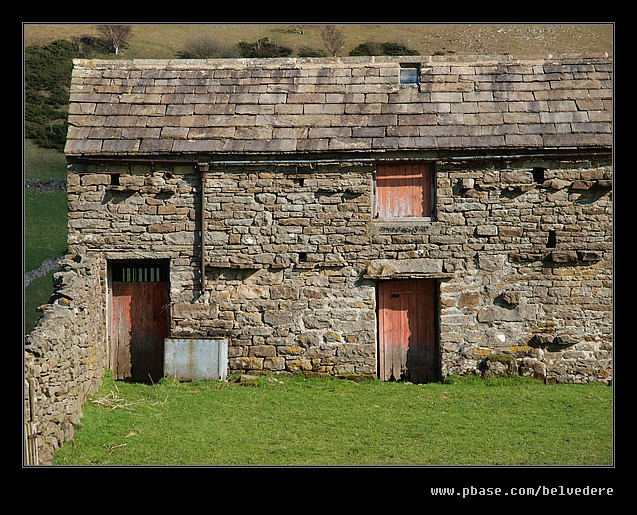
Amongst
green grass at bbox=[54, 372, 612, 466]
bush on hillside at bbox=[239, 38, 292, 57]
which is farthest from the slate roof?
bush on hillside at bbox=[239, 38, 292, 57]

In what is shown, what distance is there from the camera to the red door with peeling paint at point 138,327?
14922 mm

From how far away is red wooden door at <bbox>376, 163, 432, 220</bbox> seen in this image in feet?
48.2

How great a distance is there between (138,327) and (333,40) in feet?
131

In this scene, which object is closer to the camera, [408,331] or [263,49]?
[408,331]

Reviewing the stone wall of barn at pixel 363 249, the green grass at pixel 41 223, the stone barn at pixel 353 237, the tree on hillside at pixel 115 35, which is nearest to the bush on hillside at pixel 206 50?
the tree on hillside at pixel 115 35

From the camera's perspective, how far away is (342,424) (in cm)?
1168

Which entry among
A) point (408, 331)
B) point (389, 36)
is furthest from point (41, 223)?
point (389, 36)

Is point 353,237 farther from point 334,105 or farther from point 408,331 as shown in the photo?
point 334,105

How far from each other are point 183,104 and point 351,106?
3097 millimetres

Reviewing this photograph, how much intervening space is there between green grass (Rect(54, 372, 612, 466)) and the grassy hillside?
39816mm

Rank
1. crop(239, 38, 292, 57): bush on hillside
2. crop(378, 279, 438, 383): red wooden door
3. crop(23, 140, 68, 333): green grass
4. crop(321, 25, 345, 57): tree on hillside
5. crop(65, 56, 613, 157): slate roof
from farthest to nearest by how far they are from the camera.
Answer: crop(321, 25, 345, 57): tree on hillside
crop(239, 38, 292, 57): bush on hillside
crop(23, 140, 68, 333): green grass
crop(378, 279, 438, 383): red wooden door
crop(65, 56, 613, 157): slate roof

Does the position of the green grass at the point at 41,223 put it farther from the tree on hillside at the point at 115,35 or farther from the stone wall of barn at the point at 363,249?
the tree on hillside at the point at 115,35

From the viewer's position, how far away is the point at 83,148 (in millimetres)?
14398

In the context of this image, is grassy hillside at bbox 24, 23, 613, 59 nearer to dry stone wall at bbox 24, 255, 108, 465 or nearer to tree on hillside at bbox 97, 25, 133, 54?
tree on hillside at bbox 97, 25, 133, 54
